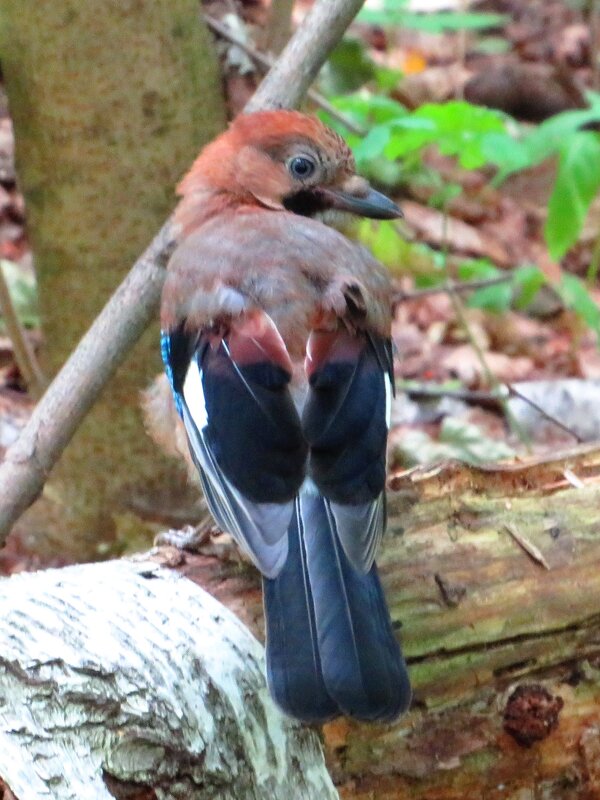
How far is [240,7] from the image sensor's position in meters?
3.99

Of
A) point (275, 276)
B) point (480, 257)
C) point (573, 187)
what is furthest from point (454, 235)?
point (275, 276)

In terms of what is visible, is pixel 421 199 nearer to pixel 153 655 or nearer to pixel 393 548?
pixel 393 548

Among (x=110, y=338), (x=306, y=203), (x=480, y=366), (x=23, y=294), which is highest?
(x=306, y=203)

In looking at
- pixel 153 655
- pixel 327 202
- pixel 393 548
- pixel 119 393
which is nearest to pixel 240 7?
pixel 327 202

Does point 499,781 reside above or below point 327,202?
below

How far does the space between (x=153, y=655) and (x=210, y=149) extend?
1712mm

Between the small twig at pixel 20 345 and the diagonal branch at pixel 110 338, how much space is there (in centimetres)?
94

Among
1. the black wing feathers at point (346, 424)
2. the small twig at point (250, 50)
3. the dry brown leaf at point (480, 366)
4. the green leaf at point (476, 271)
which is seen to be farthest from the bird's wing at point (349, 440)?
the dry brown leaf at point (480, 366)

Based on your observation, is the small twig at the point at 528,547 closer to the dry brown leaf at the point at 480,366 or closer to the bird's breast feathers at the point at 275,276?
the bird's breast feathers at the point at 275,276

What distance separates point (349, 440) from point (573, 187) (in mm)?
2270

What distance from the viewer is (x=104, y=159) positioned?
364cm

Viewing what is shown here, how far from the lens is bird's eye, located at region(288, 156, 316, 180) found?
312 centimetres

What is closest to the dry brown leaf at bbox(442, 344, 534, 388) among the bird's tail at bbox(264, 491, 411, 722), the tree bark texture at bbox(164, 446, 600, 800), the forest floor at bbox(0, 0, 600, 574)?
the forest floor at bbox(0, 0, 600, 574)

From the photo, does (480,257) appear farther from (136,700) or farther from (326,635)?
(136,700)
